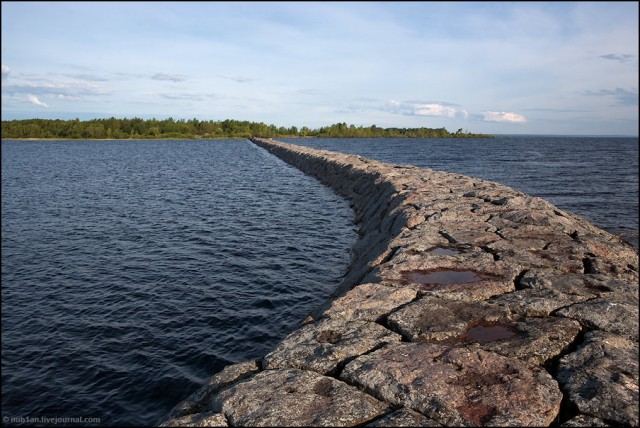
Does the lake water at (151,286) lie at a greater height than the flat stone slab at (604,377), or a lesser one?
lesser

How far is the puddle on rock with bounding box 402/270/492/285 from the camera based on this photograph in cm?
750

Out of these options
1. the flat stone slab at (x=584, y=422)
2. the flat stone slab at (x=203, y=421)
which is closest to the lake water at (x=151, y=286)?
the flat stone slab at (x=203, y=421)

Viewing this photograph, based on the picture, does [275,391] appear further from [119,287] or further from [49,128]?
[49,128]

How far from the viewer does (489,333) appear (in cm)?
572

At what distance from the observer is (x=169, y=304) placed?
1038 centimetres

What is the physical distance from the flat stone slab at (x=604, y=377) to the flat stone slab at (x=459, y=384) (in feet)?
0.73

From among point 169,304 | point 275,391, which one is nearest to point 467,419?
point 275,391

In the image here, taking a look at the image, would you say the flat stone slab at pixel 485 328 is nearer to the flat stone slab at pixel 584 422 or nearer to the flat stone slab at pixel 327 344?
the flat stone slab at pixel 327 344

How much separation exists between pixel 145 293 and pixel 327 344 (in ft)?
23.3

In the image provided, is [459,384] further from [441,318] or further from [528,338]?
[441,318]

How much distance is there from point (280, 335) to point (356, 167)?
65.8 ft

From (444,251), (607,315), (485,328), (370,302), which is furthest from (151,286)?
(607,315)

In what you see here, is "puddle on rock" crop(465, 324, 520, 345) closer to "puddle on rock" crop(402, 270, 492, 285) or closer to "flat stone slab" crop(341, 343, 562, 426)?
"flat stone slab" crop(341, 343, 562, 426)

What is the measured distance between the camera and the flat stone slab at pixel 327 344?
531cm
